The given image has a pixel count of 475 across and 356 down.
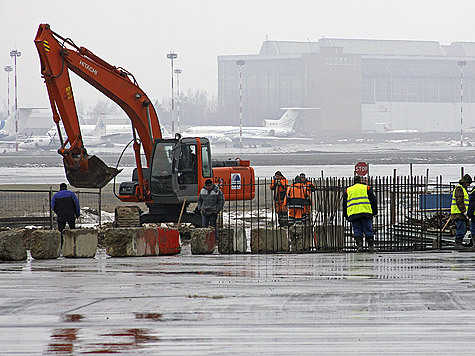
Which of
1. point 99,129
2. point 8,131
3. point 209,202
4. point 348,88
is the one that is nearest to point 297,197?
point 209,202

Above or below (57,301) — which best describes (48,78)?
above

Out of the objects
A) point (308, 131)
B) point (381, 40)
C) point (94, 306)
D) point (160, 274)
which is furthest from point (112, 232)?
point (381, 40)

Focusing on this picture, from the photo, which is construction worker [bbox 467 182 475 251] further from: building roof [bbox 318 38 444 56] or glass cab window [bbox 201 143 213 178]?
building roof [bbox 318 38 444 56]

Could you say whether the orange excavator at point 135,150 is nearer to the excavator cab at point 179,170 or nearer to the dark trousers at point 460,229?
the excavator cab at point 179,170

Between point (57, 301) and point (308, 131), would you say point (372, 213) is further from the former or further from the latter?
point (308, 131)

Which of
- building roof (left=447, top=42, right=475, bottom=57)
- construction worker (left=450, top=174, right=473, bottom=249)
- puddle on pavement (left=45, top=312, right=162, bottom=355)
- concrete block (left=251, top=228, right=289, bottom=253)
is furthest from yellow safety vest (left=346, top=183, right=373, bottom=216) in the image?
building roof (left=447, top=42, right=475, bottom=57)

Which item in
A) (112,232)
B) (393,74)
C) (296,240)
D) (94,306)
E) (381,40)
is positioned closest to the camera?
(94,306)

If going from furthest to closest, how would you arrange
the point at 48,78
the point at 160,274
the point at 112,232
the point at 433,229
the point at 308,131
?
the point at 308,131
the point at 48,78
the point at 433,229
the point at 112,232
the point at 160,274

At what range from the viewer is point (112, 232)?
15172mm

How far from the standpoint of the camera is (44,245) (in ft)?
48.4

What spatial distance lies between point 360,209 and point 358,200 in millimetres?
174

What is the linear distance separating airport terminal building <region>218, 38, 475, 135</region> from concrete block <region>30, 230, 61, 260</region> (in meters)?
133

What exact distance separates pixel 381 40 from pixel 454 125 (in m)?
26.5

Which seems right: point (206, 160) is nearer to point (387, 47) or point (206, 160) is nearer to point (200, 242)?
point (200, 242)
